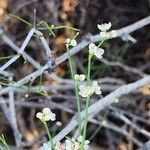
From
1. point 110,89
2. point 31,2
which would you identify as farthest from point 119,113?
point 31,2

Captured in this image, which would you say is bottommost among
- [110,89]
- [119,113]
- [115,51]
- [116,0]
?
[119,113]

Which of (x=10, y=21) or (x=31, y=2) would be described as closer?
(x=31, y=2)

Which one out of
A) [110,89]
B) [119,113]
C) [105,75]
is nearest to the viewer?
[119,113]

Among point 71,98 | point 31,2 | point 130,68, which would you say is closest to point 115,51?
point 130,68

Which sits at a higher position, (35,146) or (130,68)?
(130,68)

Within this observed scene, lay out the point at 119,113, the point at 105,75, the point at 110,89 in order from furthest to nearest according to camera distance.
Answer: the point at 105,75 → the point at 110,89 → the point at 119,113

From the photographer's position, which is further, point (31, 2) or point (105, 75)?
point (105, 75)

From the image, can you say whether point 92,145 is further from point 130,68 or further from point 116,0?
point 116,0

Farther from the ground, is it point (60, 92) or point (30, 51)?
point (30, 51)

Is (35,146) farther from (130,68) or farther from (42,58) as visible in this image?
(130,68)
